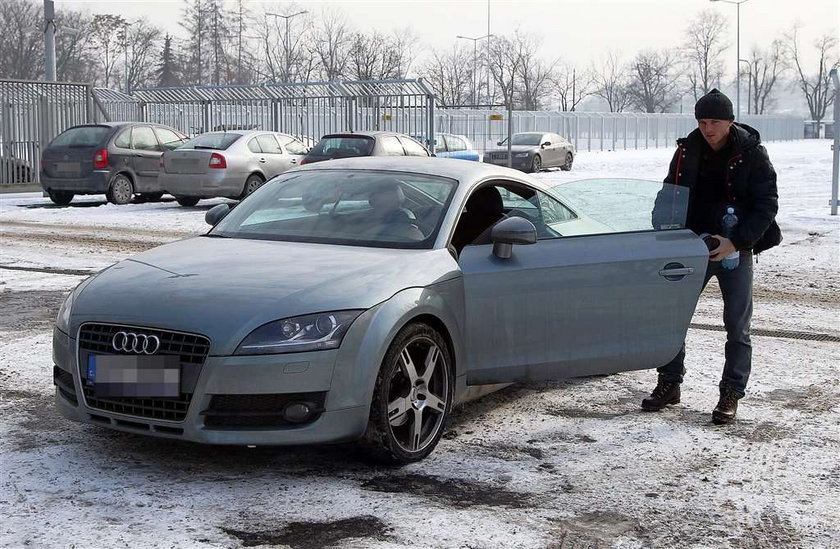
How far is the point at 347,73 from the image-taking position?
63.8 m

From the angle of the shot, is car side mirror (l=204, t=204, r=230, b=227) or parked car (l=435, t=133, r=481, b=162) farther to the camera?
parked car (l=435, t=133, r=481, b=162)

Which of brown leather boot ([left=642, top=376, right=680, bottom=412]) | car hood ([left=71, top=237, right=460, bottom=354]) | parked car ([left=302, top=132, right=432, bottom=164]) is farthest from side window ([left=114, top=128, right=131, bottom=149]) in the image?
brown leather boot ([left=642, top=376, right=680, bottom=412])

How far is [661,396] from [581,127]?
51.5m

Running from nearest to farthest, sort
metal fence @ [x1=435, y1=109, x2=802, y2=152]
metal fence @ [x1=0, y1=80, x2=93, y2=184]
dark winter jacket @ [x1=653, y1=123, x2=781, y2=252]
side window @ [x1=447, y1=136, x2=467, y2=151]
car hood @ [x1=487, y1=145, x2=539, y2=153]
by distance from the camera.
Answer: dark winter jacket @ [x1=653, y1=123, x2=781, y2=252], metal fence @ [x1=0, y1=80, x2=93, y2=184], side window @ [x1=447, y1=136, x2=467, y2=151], car hood @ [x1=487, y1=145, x2=539, y2=153], metal fence @ [x1=435, y1=109, x2=802, y2=152]

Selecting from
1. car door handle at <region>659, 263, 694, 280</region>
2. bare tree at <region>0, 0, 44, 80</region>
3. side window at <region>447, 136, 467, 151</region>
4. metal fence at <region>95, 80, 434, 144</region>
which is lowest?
car door handle at <region>659, 263, 694, 280</region>

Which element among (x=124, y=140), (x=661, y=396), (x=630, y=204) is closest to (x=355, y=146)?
(x=124, y=140)

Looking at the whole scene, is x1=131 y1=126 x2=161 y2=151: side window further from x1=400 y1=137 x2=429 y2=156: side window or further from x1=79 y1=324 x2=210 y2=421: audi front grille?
x1=79 y1=324 x2=210 y2=421: audi front grille

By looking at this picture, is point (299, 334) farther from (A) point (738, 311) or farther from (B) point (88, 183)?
(B) point (88, 183)

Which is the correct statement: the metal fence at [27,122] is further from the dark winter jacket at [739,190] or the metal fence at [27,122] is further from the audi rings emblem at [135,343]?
the audi rings emblem at [135,343]

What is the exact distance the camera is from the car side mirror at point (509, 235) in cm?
531

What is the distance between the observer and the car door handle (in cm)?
567

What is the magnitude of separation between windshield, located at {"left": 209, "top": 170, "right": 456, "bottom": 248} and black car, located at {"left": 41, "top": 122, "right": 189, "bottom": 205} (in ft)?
47.6

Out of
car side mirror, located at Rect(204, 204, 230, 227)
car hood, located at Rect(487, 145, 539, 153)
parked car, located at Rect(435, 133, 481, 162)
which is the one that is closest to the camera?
car side mirror, located at Rect(204, 204, 230, 227)

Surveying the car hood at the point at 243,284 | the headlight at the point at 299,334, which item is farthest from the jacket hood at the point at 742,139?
the headlight at the point at 299,334
